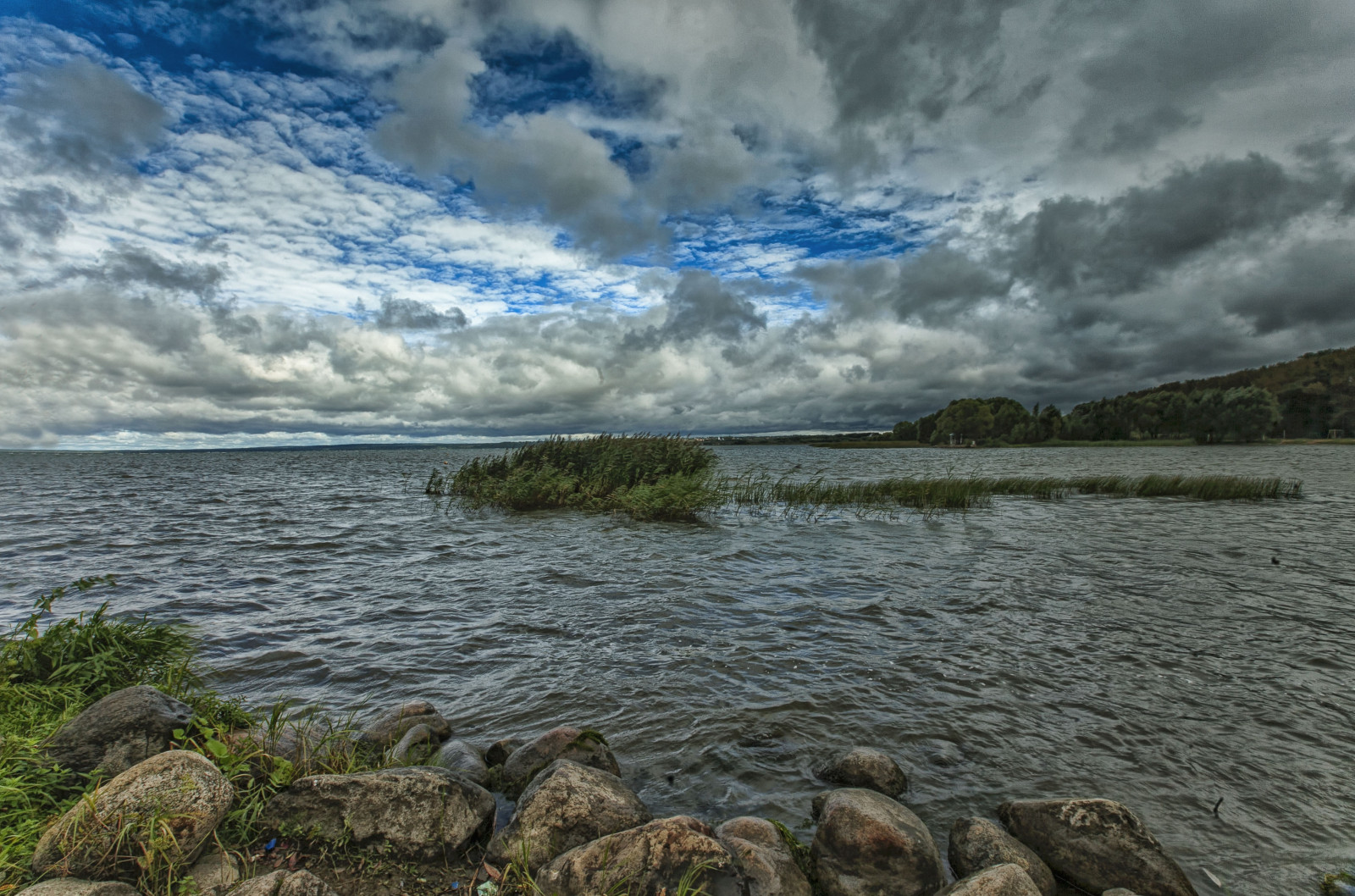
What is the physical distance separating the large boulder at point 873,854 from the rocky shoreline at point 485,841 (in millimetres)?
13

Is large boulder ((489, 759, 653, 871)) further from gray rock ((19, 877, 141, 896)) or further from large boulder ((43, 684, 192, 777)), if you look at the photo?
large boulder ((43, 684, 192, 777))

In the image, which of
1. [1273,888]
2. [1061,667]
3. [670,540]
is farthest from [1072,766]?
[670,540]

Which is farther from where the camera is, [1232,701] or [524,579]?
[524,579]

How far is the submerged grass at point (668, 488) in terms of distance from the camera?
1105 inches

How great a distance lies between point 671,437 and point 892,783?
86.7 feet

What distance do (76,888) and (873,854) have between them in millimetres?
4951

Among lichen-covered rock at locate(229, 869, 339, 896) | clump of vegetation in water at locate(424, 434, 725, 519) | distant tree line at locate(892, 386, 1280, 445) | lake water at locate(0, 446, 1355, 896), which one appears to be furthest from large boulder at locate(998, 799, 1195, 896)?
distant tree line at locate(892, 386, 1280, 445)

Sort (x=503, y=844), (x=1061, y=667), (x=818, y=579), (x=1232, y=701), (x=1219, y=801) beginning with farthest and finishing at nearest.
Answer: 1. (x=818, y=579)
2. (x=1061, y=667)
3. (x=1232, y=701)
4. (x=1219, y=801)
5. (x=503, y=844)

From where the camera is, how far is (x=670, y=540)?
21.0 m

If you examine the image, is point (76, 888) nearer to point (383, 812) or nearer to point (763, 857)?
point (383, 812)

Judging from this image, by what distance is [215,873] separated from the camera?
3.74 m

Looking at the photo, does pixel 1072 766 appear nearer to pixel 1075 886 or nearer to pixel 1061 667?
pixel 1075 886

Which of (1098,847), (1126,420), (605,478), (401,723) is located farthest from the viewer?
(1126,420)

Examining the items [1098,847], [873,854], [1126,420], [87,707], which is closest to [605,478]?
[87,707]
